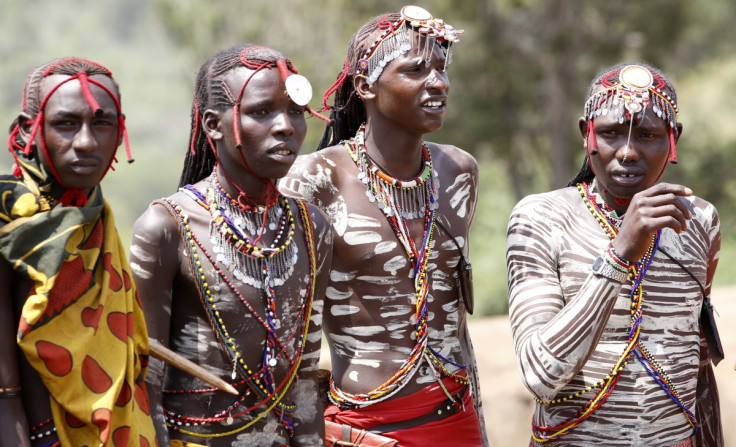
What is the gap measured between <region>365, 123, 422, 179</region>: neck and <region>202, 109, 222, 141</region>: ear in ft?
2.80

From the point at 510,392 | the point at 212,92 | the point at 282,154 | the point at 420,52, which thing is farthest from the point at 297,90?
the point at 510,392

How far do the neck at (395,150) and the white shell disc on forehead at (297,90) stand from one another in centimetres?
80

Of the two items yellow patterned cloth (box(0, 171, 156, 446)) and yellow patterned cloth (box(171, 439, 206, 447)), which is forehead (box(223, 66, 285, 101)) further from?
yellow patterned cloth (box(171, 439, 206, 447))

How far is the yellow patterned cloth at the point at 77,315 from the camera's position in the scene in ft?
8.61

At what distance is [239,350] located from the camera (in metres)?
3.14

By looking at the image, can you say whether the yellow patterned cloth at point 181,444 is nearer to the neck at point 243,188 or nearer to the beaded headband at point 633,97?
the neck at point 243,188

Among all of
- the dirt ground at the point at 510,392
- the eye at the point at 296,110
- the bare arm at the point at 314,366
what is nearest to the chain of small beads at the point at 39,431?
the bare arm at the point at 314,366

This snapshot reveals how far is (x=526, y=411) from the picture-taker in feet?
23.2

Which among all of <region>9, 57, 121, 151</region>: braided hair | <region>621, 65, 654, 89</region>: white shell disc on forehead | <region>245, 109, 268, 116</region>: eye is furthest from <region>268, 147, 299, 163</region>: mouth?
<region>621, 65, 654, 89</region>: white shell disc on forehead

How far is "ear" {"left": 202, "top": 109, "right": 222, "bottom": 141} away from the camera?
329cm

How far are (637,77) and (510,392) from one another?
394 cm

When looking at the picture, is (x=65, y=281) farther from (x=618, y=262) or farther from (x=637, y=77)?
(x=637, y=77)

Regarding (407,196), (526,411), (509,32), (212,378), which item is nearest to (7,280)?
(212,378)

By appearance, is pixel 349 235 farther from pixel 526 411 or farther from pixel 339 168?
pixel 526 411
